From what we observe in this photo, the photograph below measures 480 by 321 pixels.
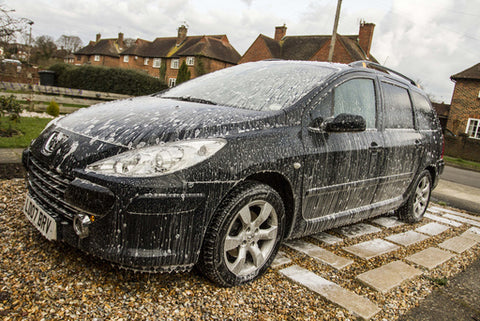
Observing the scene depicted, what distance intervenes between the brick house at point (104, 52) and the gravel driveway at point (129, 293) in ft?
205

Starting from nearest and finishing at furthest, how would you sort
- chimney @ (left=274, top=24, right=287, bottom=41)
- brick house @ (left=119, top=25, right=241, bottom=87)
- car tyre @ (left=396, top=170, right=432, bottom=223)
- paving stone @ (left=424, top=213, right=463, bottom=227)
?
car tyre @ (left=396, top=170, right=432, bottom=223) → paving stone @ (left=424, top=213, right=463, bottom=227) → chimney @ (left=274, top=24, right=287, bottom=41) → brick house @ (left=119, top=25, right=241, bottom=87)

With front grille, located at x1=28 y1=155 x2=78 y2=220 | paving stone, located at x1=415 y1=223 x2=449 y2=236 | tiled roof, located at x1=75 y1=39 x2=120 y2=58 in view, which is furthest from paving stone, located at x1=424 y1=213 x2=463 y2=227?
tiled roof, located at x1=75 y1=39 x2=120 y2=58

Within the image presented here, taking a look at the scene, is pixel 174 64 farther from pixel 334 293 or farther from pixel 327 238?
pixel 334 293

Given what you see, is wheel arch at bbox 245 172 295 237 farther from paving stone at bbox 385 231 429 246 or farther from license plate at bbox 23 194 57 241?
paving stone at bbox 385 231 429 246

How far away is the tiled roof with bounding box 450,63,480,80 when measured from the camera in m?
26.4

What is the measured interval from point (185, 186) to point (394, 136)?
2629mm

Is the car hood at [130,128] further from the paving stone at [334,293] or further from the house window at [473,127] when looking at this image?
the house window at [473,127]

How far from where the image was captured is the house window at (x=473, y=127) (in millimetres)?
26062

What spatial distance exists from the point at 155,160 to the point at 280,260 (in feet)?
5.01

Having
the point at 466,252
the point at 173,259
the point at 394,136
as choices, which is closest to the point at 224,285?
the point at 173,259

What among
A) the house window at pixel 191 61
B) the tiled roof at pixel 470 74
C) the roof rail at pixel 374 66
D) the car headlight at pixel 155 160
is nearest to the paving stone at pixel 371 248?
the roof rail at pixel 374 66

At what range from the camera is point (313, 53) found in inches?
1313

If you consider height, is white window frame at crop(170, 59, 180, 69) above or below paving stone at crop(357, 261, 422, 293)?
above

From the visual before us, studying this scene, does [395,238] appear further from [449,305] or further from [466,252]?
[449,305]
